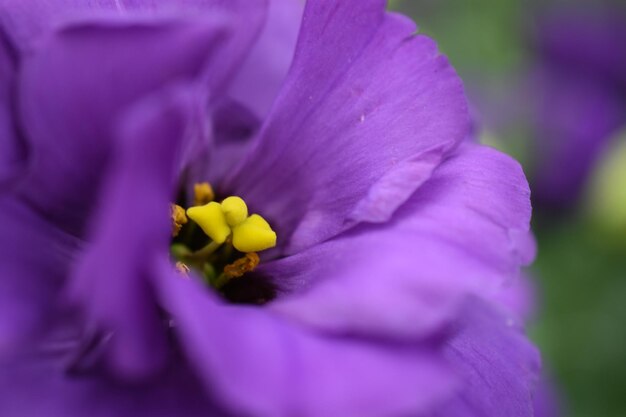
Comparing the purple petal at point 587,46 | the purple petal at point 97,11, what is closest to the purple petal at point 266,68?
the purple petal at point 97,11

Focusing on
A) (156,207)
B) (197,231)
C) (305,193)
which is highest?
(156,207)

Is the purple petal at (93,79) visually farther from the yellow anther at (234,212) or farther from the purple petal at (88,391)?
the yellow anther at (234,212)

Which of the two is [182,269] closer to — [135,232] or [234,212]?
[234,212]

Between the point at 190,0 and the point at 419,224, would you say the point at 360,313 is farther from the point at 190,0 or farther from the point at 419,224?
the point at 190,0

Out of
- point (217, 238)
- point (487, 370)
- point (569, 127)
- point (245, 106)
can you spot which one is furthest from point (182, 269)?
point (569, 127)

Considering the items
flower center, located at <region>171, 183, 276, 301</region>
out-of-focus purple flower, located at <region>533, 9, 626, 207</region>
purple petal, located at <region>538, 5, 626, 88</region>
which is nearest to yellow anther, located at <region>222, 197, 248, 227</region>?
flower center, located at <region>171, 183, 276, 301</region>

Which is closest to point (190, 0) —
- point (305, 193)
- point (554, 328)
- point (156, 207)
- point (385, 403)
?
point (305, 193)

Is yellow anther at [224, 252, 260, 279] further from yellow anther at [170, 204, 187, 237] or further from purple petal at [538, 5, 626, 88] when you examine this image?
purple petal at [538, 5, 626, 88]
